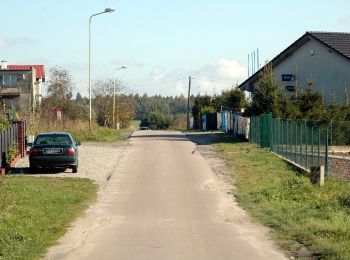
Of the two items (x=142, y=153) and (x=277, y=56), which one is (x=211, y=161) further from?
(x=277, y=56)

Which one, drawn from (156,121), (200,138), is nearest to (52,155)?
(200,138)

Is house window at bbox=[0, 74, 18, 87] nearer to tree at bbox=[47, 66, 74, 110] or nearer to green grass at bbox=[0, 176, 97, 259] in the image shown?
tree at bbox=[47, 66, 74, 110]

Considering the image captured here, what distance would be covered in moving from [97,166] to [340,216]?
14541mm

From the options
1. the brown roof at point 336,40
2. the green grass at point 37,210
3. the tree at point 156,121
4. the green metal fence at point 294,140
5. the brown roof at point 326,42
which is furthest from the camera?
the tree at point 156,121

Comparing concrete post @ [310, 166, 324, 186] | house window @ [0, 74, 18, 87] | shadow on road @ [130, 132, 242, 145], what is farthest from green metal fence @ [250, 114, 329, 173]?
house window @ [0, 74, 18, 87]

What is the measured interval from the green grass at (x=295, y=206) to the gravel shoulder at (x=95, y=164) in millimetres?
4586

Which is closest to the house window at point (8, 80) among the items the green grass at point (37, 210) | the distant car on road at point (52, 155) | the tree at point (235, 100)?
the tree at point (235, 100)

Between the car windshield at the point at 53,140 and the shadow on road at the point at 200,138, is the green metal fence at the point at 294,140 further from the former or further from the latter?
the car windshield at the point at 53,140

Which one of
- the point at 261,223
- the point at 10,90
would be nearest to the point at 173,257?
the point at 261,223

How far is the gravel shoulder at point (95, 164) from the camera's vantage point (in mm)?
23081

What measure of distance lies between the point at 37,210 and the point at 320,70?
3752 cm

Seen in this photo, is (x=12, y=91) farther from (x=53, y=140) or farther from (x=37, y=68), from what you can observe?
(x=53, y=140)

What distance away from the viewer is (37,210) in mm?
14203

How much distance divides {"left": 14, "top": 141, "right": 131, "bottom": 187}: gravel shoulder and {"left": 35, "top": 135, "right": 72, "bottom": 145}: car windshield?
108 centimetres
